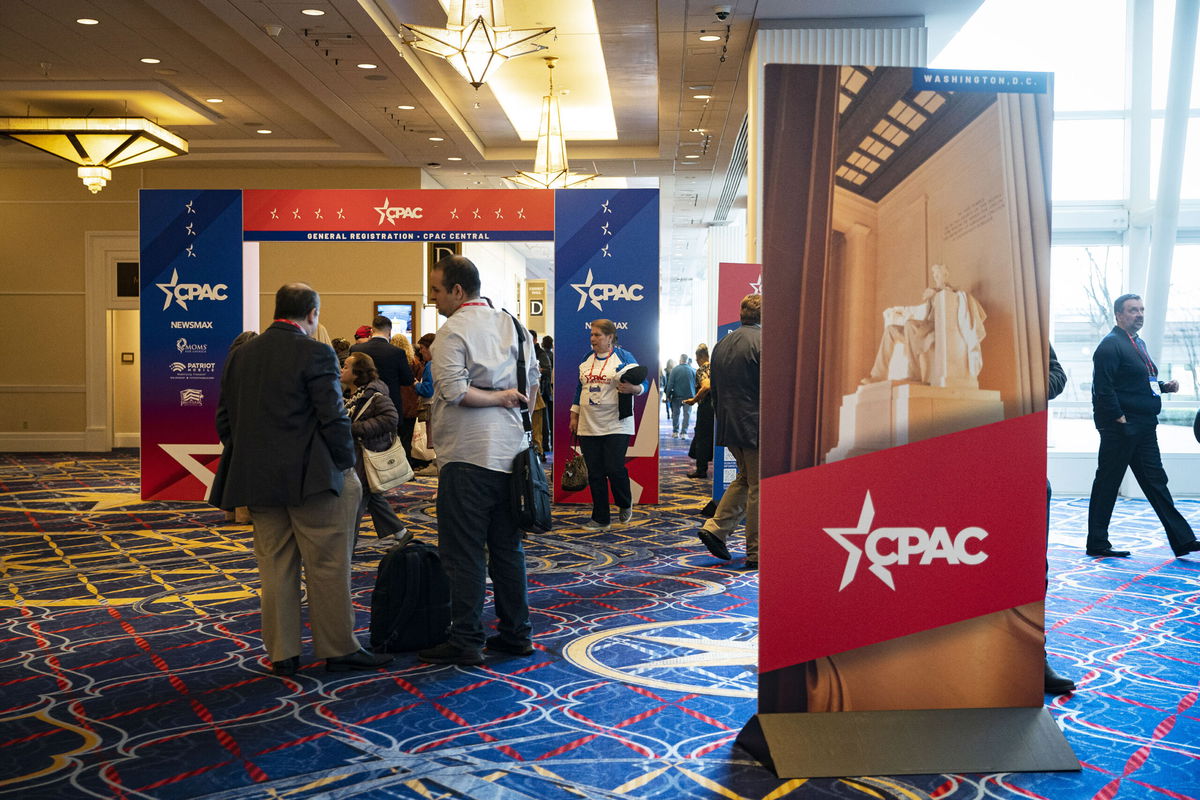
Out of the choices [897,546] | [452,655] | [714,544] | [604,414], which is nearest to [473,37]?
[604,414]

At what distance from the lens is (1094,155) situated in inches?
392

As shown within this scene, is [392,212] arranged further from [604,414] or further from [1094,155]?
[1094,155]

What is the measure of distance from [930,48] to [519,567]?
24.4 ft

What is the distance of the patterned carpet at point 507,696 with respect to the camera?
9.27 ft

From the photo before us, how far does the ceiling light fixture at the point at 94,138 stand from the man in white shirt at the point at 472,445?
923cm

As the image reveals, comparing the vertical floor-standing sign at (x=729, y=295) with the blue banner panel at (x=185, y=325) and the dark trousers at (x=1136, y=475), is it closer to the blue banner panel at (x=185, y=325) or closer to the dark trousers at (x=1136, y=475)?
the dark trousers at (x=1136, y=475)

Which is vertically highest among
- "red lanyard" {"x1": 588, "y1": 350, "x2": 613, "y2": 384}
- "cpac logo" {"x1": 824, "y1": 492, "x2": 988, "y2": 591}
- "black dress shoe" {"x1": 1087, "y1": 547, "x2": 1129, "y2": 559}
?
"red lanyard" {"x1": 588, "y1": 350, "x2": 613, "y2": 384}

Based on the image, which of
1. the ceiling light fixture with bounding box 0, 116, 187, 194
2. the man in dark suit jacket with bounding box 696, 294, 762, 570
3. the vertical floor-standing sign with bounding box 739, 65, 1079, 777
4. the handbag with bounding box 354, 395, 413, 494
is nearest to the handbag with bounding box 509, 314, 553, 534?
the vertical floor-standing sign with bounding box 739, 65, 1079, 777

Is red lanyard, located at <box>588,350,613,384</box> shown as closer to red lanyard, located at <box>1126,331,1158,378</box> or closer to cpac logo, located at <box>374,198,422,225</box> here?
cpac logo, located at <box>374,198,422,225</box>

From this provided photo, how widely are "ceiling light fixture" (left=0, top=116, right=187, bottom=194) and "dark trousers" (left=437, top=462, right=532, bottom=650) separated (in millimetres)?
9545

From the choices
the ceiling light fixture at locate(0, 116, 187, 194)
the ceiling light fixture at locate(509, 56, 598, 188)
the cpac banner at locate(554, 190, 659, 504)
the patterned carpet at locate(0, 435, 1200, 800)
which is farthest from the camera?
the ceiling light fixture at locate(0, 116, 187, 194)

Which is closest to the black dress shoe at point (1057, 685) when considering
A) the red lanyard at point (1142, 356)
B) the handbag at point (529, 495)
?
the handbag at point (529, 495)

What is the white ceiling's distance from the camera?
27.8ft

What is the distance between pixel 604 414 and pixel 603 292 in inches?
72.1
